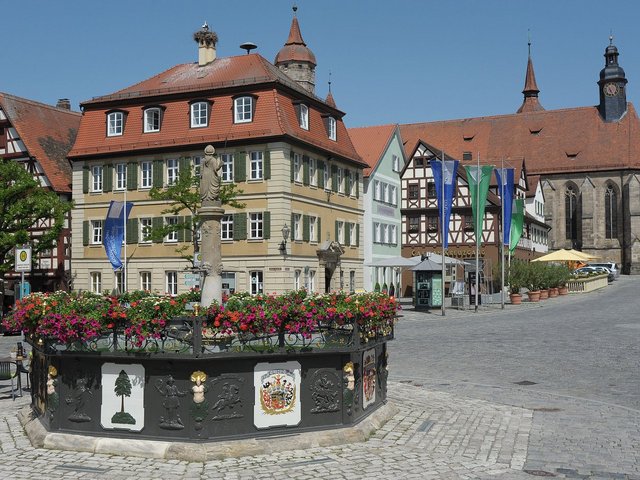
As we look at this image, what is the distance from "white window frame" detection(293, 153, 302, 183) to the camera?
38.4 m

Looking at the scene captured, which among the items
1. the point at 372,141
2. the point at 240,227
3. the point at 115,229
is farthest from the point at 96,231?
the point at 372,141

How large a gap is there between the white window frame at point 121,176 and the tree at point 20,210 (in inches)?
146

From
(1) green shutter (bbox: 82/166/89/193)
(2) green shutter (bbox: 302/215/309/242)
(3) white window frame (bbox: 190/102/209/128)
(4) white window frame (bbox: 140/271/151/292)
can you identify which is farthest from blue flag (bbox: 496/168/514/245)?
(1) green shutter (bbox: 82/166/89/193)

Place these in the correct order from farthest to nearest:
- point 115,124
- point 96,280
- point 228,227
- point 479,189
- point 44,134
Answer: point 44,134 → point 96,280 → point 115,124 → point 228,227 → point 479,189

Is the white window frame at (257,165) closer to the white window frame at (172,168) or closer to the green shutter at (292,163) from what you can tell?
the green shutter at (292,163)

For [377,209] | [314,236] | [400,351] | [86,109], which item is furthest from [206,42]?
[400,351]

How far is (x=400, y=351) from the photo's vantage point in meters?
20.8

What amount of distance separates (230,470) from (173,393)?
1.25 m

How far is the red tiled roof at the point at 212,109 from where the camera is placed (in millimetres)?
37719

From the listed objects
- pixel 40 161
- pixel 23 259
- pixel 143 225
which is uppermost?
pixel 40 161

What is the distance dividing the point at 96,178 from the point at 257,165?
9071 mm

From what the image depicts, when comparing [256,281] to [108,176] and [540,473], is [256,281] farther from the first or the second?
[540,473]

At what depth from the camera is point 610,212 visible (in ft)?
259

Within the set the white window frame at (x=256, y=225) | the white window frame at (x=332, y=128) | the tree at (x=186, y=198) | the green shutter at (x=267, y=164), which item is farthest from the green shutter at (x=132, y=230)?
the white window frame at (x=332, y=128)
